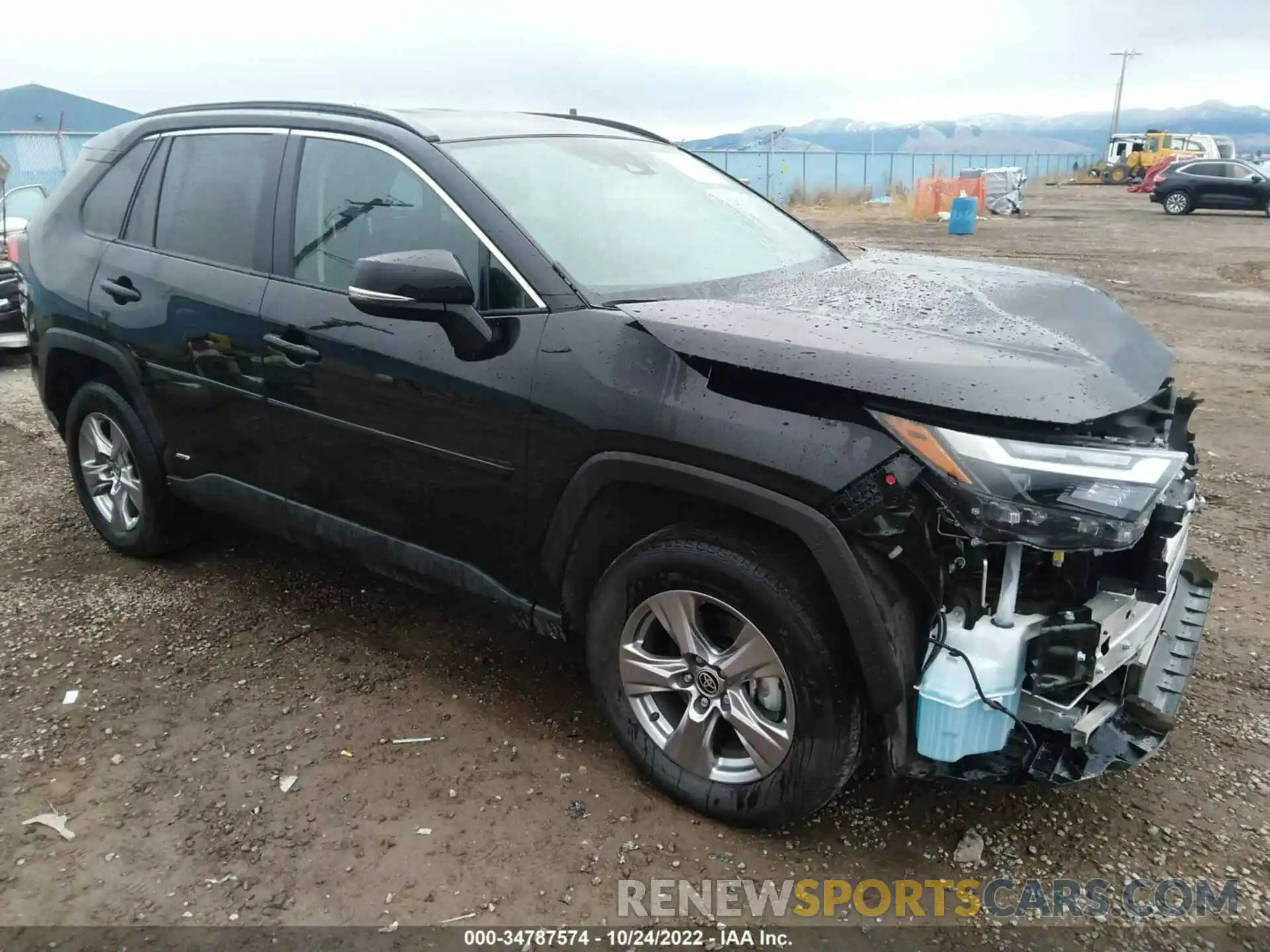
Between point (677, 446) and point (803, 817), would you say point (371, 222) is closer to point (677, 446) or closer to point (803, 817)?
point (677, 446)

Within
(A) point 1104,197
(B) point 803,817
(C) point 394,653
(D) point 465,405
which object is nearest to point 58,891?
(C) point 394,653

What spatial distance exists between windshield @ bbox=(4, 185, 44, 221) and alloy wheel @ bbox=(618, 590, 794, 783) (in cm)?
917

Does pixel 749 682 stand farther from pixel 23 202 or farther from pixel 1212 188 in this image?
pixel 1212 188

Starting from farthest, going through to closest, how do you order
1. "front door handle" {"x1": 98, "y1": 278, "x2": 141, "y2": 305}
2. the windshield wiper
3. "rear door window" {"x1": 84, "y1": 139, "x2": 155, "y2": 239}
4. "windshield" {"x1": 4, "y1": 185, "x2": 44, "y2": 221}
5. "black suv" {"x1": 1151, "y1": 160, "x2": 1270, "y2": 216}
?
"black suv" {"x1": 1151, "y1": 160, "x2": 1270, "y2": 216}
"windshield" {"x1": 4, "y1": 185, "x2": 44, "y2": 221}
"rear door window" {"x1": 84, "y1": 139, "x2": 155, "y2": 239}
"front door handle" {"x1": 98, "y1": 278, "x2": 141, "y2": 305}
the windshield wiper

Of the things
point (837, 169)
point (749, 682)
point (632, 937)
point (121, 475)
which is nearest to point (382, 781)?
point (632, 937)

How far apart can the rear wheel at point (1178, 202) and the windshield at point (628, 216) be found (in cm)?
2715

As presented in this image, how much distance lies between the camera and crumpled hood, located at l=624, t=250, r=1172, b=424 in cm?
210

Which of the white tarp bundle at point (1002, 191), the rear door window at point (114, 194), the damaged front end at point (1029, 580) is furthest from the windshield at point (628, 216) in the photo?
the white tarp bundle at point (1002, 191)

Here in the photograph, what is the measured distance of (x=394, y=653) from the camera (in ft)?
11.7

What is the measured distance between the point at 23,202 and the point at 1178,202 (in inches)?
1067

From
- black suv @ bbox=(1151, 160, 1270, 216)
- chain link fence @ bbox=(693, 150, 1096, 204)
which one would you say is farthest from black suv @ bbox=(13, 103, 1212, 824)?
chain link fence @ bbox=(693, 150, 1096, 204)

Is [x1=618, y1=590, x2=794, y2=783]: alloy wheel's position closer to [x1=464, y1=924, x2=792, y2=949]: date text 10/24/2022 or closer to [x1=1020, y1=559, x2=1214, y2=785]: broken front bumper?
[x1=464, y1=924, x2=792, y2=949]: date text 10/24/2022
